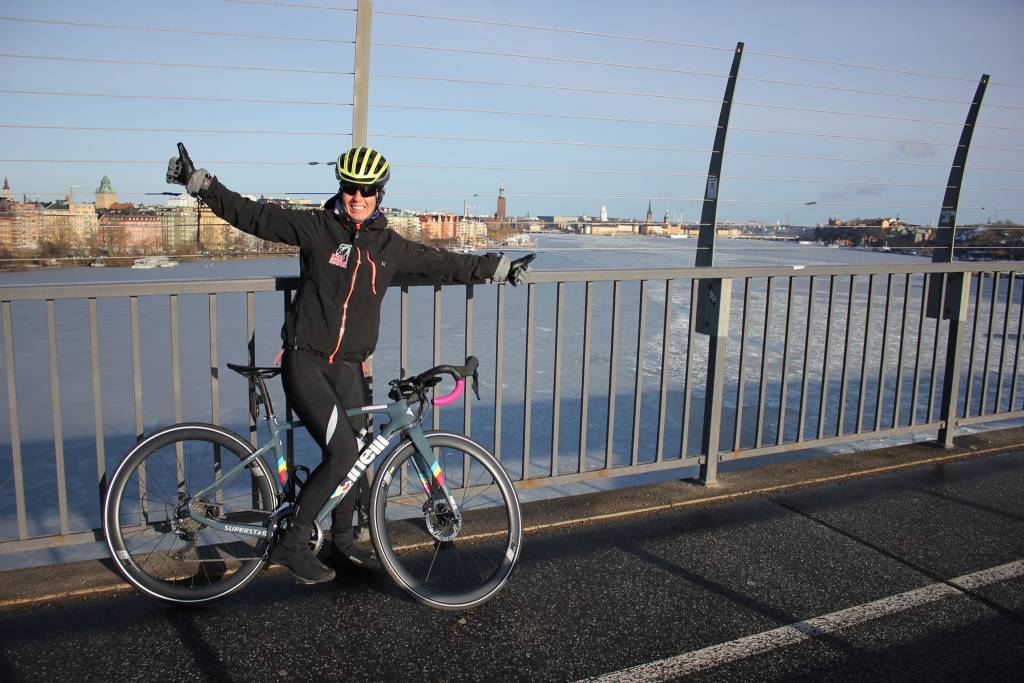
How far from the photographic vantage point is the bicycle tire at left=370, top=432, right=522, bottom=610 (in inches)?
138

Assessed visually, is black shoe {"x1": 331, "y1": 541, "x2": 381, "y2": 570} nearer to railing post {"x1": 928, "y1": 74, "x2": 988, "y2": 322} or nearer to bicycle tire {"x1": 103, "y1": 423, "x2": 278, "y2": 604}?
bicycle tire {"x1": 103, "y1": 423, "x2": 278, "y2": 604}

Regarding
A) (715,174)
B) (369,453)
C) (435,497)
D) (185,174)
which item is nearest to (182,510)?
(369,453)

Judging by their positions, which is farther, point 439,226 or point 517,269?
point 439,226

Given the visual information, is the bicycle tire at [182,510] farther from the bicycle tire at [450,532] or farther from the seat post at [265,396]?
the bicycle tire at [450,532]

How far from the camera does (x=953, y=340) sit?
603 centimetres

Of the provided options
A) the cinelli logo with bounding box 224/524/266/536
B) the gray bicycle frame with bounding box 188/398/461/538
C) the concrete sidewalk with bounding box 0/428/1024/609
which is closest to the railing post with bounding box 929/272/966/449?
the concrete sidewalk with bounding box 0/428/1024/609

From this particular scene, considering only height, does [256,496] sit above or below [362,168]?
below

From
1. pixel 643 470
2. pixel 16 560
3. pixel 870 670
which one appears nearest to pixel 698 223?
pixel 643 470

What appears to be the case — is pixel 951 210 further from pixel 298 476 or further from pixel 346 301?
pixel 298 476

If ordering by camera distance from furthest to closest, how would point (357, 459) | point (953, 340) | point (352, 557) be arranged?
point (953, 340), point (352, 557), point (357, 459)

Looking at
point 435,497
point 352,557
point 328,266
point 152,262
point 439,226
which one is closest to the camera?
point 328,266

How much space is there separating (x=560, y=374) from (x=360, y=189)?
1692mm

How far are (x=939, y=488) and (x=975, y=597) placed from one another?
1714 mm

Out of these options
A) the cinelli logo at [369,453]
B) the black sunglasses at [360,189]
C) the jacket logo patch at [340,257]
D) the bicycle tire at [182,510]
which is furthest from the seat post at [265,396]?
the black sunglasses at [360,189]
